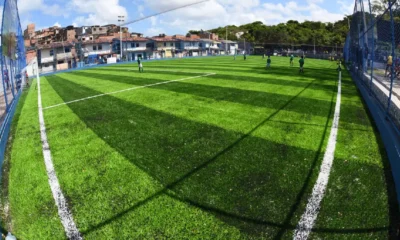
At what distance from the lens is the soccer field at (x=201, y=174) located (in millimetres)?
4234

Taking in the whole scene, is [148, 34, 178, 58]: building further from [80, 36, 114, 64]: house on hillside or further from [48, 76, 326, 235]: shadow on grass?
[48, 76, 326, 235]: shadow on grass

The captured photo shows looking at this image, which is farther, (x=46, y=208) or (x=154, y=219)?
(x=46, y=208)

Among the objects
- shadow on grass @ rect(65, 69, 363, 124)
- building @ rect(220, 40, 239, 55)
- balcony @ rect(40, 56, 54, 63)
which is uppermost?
building @ rect(220, 40, 239, 55)

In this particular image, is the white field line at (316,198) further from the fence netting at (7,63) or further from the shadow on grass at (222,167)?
the fence netting at (7,63)

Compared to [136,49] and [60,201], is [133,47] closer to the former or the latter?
[136,49]

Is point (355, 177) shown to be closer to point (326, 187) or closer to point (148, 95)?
point (326, 187)

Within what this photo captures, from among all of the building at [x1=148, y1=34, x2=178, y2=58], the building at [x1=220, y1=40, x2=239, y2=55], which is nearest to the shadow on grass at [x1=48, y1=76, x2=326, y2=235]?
the building at [x1=148, y1=34, x2=178, y2=58]

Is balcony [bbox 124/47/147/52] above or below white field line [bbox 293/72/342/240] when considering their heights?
above

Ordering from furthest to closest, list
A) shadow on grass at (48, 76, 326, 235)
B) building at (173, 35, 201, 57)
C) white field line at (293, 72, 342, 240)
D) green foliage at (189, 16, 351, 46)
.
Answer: building at (173, 35, 201, 57)
green foliage at (189, 16, 351, 46)
shadow on grass at (48, 76, 326, 235)
white field line at (293, 72, 342, 240)

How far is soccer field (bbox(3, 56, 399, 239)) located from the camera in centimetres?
423

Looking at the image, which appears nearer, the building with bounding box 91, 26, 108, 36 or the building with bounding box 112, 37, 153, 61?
the building with bounding box 112, 37, 153, 61

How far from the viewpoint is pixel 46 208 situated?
15.9ft

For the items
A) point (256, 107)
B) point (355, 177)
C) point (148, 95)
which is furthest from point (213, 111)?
point (355, 177)

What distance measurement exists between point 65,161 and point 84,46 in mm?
77195
